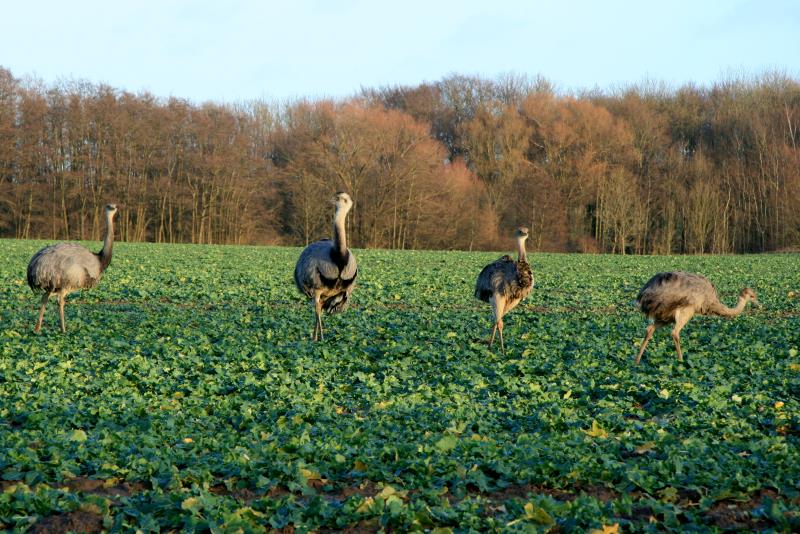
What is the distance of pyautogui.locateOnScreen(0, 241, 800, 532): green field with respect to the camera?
5.46 m

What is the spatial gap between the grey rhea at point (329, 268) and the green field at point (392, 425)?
0.75 meters

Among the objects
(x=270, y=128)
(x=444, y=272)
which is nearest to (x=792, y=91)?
(x=270, y=128)

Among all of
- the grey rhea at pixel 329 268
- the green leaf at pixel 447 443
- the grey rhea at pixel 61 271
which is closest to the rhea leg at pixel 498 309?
the grey rhea at pixel 329 268

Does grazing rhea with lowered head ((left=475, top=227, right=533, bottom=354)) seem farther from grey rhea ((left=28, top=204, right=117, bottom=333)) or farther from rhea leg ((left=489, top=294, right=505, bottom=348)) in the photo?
grey rhea ((left=28, top=204, right=117, bottom=333))

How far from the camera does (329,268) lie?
43.1ft

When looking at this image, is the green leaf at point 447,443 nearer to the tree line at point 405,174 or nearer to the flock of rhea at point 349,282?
the flock of rhea at point 349,282

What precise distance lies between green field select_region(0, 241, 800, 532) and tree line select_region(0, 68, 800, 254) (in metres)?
44.7

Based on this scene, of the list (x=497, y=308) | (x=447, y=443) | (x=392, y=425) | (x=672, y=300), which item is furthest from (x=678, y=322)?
(x=447, y=443)

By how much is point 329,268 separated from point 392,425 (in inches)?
226

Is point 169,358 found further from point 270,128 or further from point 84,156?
point 270,128

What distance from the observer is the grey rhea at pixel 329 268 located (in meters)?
13.1

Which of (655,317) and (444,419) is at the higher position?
(655,317)

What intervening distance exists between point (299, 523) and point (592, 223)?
61.5 m

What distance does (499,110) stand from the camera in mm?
69688
